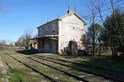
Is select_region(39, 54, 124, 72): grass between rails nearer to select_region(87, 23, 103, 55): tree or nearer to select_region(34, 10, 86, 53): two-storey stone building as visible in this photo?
select_region(87, 23, 103, 55): tree

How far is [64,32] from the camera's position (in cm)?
4475

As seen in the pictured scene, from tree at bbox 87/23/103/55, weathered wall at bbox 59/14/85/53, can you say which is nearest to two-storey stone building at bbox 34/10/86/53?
weathered wall at bbox 59/14/85/53

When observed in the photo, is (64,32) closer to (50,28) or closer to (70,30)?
(70,30)

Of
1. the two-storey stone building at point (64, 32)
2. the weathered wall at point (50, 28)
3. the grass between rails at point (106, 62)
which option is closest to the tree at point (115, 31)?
the grass between rails at point (106, 62)

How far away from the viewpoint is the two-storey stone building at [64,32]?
4350cm

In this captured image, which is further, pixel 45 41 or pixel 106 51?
pixel 45 41

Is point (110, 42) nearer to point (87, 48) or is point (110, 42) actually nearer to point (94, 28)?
point (94, 28)

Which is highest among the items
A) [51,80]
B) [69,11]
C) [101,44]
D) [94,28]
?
[69,11]

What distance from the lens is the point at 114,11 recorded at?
31.0m

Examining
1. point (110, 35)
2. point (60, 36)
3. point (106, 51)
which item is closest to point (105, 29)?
point (110, 35)

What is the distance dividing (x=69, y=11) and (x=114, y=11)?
1740 centimetres

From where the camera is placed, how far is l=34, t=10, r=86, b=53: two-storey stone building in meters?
43.5

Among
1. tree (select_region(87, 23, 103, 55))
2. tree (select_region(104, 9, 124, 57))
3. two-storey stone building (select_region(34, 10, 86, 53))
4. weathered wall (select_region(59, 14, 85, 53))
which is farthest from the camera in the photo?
weathered wall (select_region(59, 14, 85, 53))

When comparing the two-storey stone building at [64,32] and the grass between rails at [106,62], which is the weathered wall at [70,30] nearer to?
the two-storey stone building at [64,32]
